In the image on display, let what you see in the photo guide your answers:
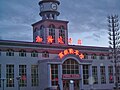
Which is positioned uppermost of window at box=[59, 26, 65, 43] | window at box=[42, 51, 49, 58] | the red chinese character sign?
window at box=[59, 26, 65, 43]

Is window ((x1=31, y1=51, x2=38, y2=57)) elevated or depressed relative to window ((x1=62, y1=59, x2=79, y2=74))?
elevated

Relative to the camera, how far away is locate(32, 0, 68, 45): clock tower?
38812 millimetres

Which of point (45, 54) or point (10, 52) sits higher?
point (10, 52)

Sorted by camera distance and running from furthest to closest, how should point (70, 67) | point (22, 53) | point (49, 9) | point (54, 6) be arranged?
point (54, 6) < point (49, 9) < point (70, 67) < point (22, 53)

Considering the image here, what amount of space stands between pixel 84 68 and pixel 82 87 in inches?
99.7

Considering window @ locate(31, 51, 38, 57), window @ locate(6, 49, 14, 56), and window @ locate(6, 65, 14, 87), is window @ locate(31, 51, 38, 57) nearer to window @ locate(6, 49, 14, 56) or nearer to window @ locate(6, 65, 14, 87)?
window @ locate(6, 49, 14, 56)

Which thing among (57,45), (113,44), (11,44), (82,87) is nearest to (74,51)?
(57,45)

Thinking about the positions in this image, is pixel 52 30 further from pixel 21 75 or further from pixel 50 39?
pixel 21 75

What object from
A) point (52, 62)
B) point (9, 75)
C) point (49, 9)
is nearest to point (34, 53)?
point (52, 62)

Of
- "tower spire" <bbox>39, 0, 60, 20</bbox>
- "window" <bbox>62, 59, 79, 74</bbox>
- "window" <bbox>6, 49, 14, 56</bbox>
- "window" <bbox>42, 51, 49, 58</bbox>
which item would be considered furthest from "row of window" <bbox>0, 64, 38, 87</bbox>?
"tower spire" <bbox>39, 0, 60, 20</bbox>

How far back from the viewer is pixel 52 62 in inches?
1344

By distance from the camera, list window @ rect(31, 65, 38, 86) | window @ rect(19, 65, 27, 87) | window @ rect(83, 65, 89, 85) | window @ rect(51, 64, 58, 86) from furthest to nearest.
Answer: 1. window @ rect(83, 65, 89, 85)
2. window @ rect(31, 65, 38, 86)
3. window @ rect(51, 64, 58, 86)
4. window @ rect(19, 65, 27, 87)

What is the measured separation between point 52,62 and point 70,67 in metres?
2.91

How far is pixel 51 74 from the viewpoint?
112 feet
